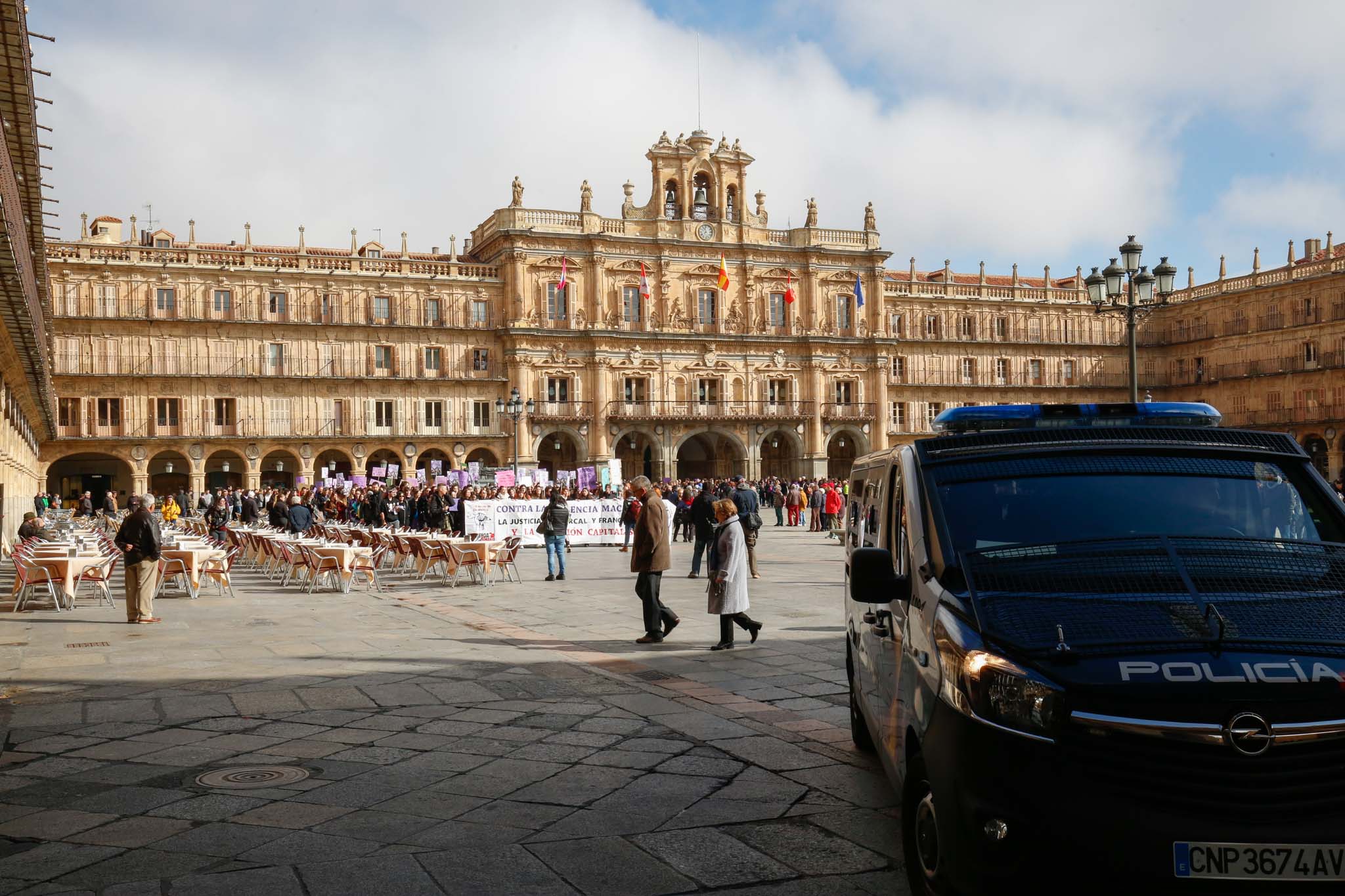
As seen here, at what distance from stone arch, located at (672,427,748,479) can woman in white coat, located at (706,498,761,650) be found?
150 ft

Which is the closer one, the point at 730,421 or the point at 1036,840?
the point at 1036,840

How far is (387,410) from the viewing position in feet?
173

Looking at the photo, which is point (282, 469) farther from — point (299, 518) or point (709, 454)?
point (299, 518)

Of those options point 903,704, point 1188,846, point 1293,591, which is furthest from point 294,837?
point 1293,591

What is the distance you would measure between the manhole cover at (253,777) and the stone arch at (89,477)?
47.5m

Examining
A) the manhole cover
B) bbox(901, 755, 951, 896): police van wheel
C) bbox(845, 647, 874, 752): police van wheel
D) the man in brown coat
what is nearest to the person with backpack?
the man in brown coat

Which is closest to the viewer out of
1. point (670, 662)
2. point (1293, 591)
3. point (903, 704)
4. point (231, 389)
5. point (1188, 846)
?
point (1188, 846)

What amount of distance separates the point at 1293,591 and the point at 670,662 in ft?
21.5

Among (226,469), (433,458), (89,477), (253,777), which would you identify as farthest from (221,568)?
(89,477)

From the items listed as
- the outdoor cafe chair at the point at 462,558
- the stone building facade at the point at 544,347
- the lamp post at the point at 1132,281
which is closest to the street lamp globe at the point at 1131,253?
the lamp post at the point at 1132,281

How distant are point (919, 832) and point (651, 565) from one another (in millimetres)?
7108

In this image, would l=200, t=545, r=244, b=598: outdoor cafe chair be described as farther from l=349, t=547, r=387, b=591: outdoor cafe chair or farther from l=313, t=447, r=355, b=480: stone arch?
l=313, t=447, r=355, b=480: stone arch

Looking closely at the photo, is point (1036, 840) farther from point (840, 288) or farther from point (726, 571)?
point (840, 288)

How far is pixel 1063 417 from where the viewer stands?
19.4ft
